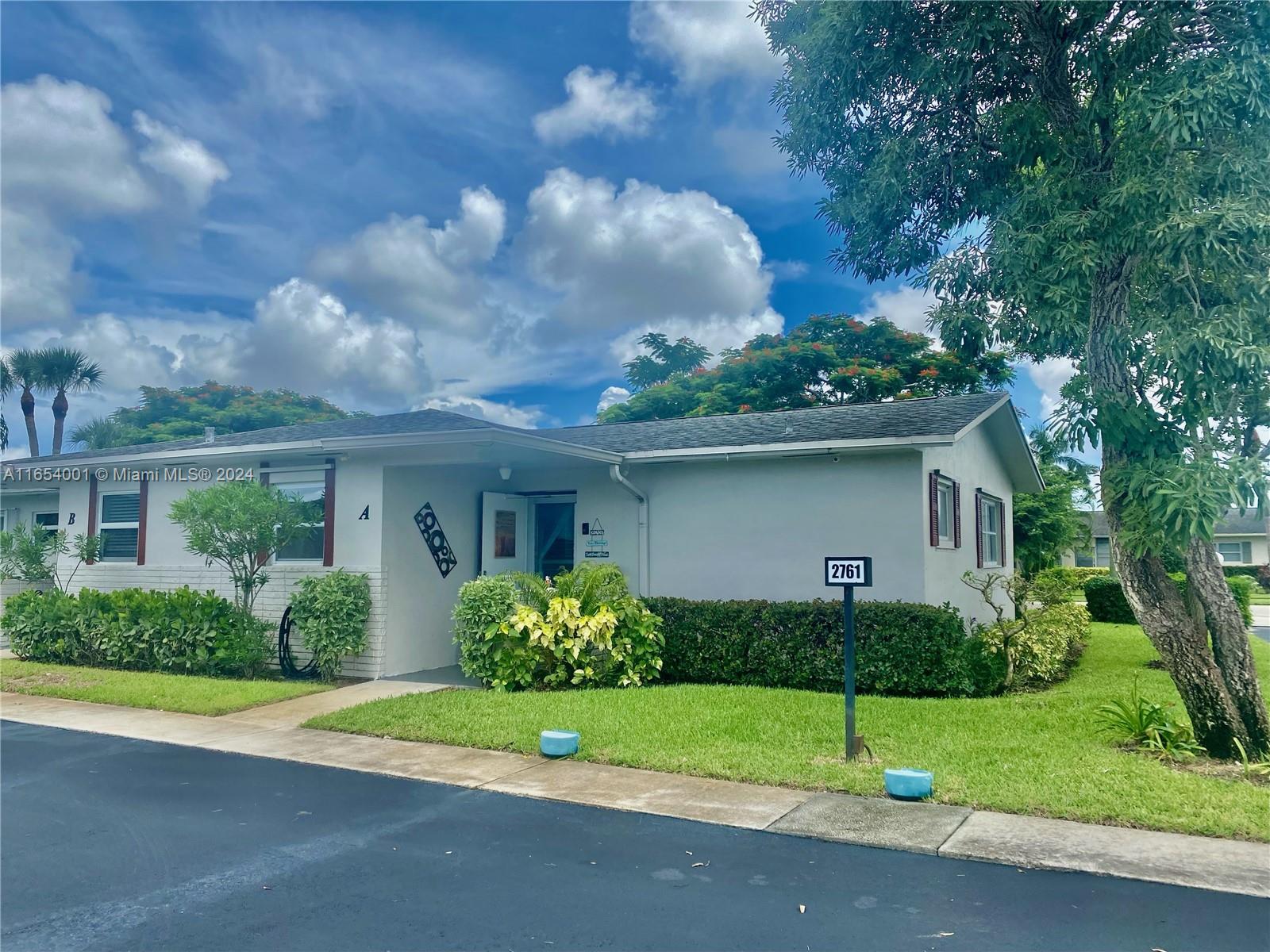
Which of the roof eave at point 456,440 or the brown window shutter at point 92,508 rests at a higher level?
the roof eave at point 456,440

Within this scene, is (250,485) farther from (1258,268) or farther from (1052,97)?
(1258,268)

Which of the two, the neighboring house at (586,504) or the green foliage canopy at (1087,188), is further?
the neighboring house at (586,504)

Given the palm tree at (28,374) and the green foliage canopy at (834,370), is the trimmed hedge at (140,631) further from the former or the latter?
the palm tree at (28,374)

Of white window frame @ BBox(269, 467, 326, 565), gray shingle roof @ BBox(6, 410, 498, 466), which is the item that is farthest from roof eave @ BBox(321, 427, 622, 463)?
white window frame @ BBox(269, 467, 326, 565)

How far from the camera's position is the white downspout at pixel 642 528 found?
40.0 feet

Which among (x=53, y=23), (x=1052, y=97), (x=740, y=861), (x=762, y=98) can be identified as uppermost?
(x=53, y=23)

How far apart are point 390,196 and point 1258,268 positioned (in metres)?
12.3

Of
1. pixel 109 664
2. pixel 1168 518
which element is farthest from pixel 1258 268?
pixel 109 664

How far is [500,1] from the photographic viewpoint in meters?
10.9

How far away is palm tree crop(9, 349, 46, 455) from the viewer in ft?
116

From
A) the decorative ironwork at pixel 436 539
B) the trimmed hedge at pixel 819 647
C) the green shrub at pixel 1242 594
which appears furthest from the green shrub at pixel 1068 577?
the decorative ironwork at pixel 436 539

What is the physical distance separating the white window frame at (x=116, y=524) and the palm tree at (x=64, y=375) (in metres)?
26.4

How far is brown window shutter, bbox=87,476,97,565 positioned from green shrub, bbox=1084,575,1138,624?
20911 millimetres

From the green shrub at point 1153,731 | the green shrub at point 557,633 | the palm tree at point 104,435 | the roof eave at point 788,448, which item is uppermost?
the palm tree at point 104,435
